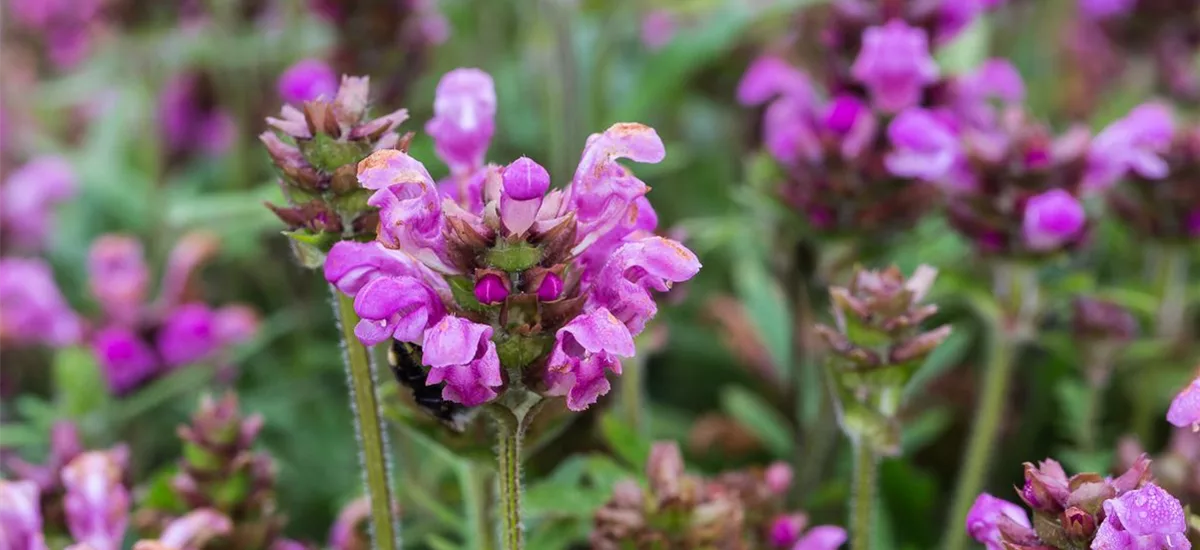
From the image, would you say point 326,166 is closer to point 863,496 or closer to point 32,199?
point 863,496

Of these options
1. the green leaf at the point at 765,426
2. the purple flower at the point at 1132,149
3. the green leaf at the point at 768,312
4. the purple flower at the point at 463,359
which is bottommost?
the green leaf at the point at 765,426

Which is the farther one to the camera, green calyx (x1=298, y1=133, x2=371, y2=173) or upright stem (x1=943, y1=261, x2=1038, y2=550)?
upright stem (x1=943, y1=261, x2=1038, y2=550)

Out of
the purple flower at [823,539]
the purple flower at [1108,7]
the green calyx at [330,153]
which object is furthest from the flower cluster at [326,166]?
the purple flower at [1108,7]

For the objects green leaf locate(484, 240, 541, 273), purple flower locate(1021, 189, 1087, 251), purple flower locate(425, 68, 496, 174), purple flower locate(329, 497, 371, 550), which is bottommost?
purple flower locate(329, 497, 371, 550)

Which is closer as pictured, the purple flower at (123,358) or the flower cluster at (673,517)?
the flower cluster at (673,517)

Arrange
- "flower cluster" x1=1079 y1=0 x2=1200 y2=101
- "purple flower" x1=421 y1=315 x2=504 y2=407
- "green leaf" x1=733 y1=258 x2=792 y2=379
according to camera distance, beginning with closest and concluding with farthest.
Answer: "purple flower" x1=421 y1=315 x2=504 y2=407, "green leaf" x1=733 y1=258 x2=792 y2=379, "flower cluster" x1=1079 y1=0 x2=1200 y2=101

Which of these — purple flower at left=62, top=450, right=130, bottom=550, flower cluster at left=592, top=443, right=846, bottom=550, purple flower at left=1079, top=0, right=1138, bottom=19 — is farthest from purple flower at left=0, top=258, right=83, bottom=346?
purple flower at left=1079, top=0, right=1138, bottom=19

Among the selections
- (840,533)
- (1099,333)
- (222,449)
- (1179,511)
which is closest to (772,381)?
(1099,333)

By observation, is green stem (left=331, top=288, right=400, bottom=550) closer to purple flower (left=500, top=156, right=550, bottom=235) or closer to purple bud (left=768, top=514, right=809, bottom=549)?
purple flower (left=500, top=156, right=550, bottom=235)

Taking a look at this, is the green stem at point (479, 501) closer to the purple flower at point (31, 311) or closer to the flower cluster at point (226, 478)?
the flower cluster at point (226, 478)
